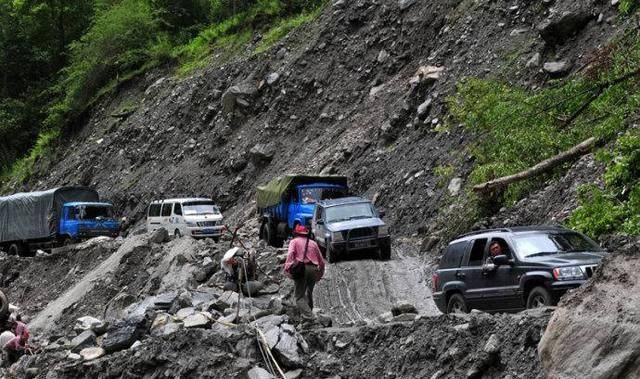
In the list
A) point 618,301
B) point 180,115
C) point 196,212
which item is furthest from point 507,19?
point 618,301

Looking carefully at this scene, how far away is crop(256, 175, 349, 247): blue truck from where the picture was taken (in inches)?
1050

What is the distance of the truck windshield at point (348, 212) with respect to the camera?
76.6 feet

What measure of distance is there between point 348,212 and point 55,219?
1764 centimetres

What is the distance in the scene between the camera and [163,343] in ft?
43.2

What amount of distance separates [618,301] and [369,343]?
178 inches

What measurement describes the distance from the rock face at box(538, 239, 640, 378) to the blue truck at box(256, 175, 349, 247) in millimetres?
17994

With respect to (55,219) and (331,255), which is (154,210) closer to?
(55,219)

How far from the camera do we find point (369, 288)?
19.2m

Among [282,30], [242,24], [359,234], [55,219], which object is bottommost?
[359,234]

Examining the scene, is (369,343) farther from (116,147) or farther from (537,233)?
(116,147)

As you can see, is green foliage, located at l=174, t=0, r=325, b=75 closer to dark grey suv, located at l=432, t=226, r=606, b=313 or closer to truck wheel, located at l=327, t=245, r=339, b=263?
truck wheel, located at l=327, t=245, r=339, b=263

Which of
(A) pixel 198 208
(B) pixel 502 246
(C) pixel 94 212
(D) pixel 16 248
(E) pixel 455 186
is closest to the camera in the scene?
(B) pixel 502 246

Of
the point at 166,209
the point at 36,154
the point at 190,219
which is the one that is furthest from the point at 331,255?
the point at 36,154

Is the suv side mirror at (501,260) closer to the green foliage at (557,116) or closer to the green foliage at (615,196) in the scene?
the green foliage at (615,196)
